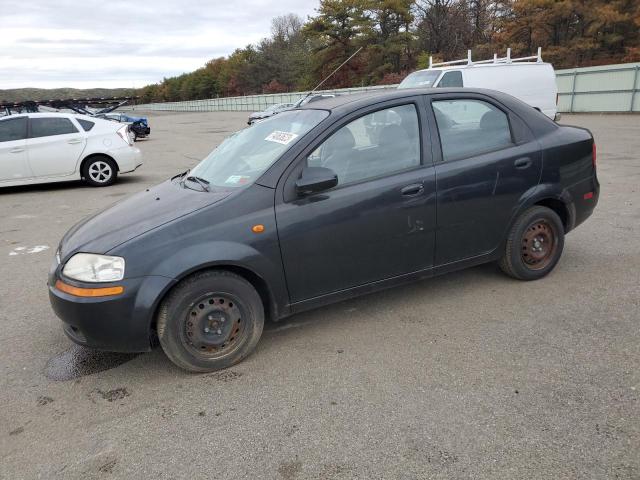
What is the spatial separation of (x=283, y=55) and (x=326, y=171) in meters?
74.7

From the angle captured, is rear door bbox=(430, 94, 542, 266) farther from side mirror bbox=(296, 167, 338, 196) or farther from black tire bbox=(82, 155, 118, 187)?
black tire bbox=(82, 155, 118, 187)

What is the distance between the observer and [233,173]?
369 cm

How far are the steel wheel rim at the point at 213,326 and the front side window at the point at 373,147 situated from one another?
1080 mm

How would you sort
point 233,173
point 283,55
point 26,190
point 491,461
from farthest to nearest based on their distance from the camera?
point 283,55, point 26,190, point 233,173, point 491,461

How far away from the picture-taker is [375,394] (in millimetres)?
2904

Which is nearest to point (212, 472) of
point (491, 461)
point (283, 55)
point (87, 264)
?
point (491, 461)

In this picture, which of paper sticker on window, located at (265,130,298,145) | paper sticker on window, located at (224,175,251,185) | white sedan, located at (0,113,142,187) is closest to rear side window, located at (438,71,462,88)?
white sedan, located at (0,113,142,187)

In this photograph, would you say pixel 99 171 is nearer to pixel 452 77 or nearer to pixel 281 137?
pixel 281 137

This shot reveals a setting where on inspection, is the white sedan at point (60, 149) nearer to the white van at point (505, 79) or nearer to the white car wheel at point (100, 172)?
the white car wheel at point (100, 172)

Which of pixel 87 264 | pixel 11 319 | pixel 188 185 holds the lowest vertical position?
pixel 11 319

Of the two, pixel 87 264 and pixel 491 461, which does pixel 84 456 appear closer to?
pixel 87 264

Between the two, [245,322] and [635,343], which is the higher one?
[245,322]

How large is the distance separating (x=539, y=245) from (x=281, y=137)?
2.39 meters

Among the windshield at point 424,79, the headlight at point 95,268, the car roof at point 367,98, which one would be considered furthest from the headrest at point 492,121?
the windshield at point 424,79
